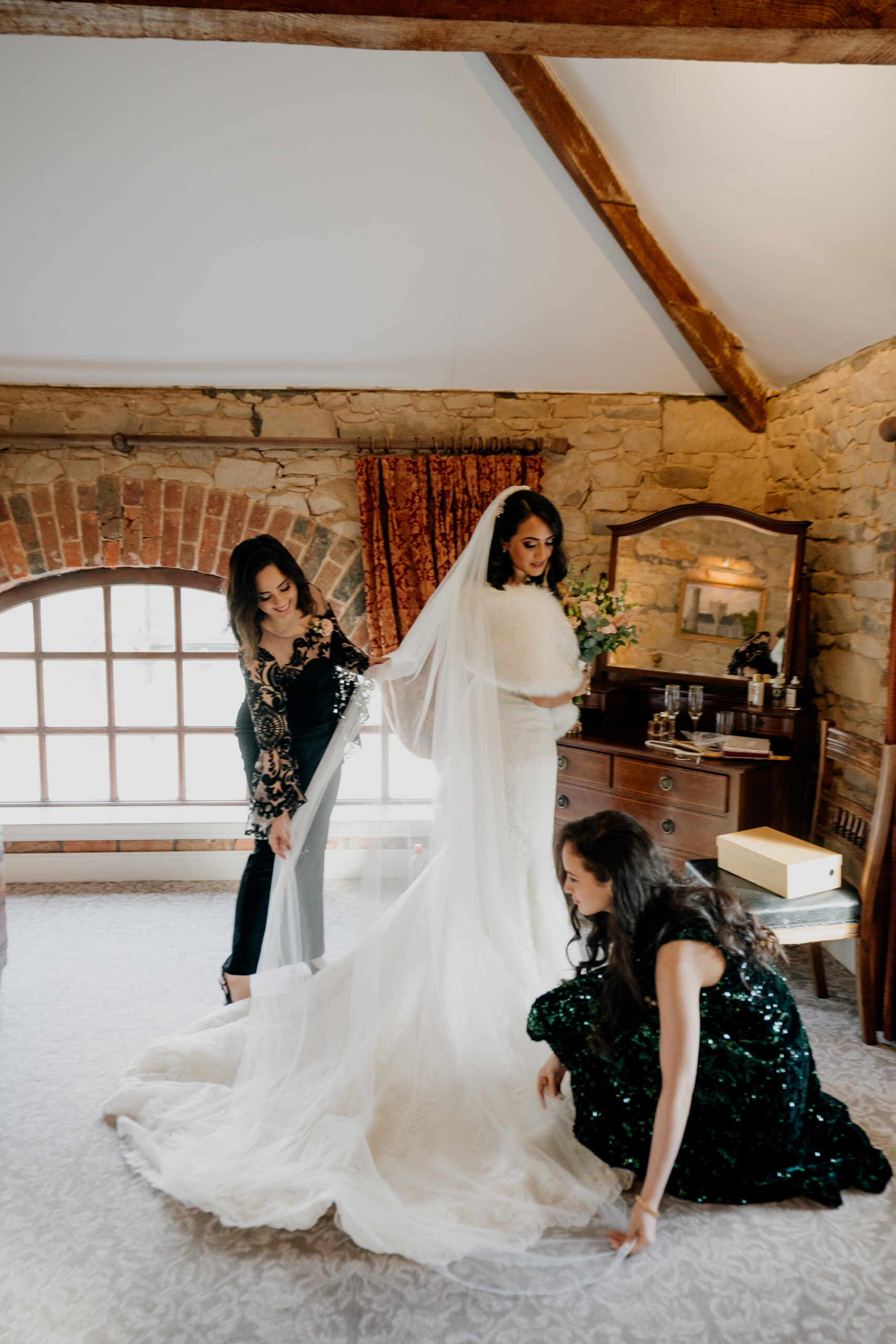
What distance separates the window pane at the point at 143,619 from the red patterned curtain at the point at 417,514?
3.93 ft

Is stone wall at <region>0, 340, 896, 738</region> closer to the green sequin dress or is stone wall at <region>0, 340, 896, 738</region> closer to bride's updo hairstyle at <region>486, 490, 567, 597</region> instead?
bride's updo hairstyle at <region>486, 490, 567, 597</region>

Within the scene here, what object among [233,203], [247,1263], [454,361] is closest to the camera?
[247,1263]

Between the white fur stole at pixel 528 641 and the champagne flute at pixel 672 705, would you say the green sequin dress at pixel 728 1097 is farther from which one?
the champagne flute at pixel 672 705

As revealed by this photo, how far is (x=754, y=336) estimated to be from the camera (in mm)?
3500

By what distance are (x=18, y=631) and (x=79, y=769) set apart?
784 millimetres

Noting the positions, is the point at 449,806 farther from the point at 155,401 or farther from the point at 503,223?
the point at 155,401

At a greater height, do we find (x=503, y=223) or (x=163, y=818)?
(x=503, y=223)

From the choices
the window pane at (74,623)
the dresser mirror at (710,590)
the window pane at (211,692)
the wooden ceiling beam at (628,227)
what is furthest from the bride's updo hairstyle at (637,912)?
the window pane at (74,623)

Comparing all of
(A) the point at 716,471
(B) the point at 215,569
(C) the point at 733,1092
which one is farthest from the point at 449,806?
(A) the point at 716,471

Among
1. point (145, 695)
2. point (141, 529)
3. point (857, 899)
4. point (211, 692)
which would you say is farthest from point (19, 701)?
point (857, 899)

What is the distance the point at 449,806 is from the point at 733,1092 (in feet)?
3.23

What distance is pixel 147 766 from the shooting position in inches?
176

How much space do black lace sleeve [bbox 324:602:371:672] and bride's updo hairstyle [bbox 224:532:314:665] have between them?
0.79 ft

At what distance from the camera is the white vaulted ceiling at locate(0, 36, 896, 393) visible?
255cm
